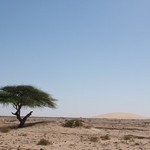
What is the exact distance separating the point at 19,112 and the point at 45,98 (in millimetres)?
4434

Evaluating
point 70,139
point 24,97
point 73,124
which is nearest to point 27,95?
point 24,97

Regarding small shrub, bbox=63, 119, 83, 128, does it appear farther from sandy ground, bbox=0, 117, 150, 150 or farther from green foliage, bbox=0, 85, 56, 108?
green foliage, bbox=0, 85, 56, 108

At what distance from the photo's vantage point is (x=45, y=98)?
54.9 metres

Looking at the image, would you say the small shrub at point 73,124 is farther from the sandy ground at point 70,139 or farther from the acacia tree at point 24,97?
the acacia tree at point 24,97

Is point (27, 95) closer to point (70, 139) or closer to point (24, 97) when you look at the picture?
point (24, 97)

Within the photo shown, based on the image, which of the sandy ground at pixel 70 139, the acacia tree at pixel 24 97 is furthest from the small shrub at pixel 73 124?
the acacia tree at pixel 24 97

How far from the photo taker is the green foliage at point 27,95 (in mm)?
53156

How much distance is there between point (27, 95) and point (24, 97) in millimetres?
1040

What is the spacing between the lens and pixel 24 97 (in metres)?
53.1

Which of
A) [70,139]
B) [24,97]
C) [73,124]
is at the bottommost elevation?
[70,139]

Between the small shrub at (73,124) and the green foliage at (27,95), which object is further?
the green foliage at (27,95)

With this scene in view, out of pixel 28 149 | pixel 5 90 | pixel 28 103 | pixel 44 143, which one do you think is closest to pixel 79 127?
pixel 28 103

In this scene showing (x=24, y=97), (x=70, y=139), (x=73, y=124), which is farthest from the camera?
(x=24, y=97)

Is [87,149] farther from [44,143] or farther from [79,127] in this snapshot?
[79,127]
